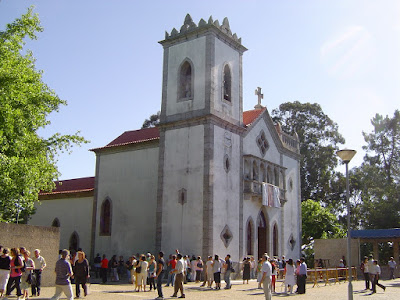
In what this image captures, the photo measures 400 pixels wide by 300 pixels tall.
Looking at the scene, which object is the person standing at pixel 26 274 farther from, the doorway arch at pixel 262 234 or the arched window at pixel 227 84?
the doorway arch at pixel 262 234

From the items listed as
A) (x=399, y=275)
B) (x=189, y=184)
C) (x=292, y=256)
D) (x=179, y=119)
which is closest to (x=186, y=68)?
(x=179, y=119)

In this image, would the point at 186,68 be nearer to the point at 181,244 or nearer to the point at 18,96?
the point at 181,244

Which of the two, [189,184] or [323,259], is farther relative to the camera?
[323,259]

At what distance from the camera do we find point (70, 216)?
37.8 m

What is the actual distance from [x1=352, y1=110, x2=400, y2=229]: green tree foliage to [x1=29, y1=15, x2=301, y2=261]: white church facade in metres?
17.3

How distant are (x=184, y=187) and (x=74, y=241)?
40.6ft

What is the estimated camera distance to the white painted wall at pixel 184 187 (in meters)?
28.5

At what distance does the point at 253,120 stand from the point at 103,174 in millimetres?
11794

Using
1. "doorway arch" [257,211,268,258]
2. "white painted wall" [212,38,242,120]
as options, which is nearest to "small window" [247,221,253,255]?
"doorway arch" [257,211,268,258]

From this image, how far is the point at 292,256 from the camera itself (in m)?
37.3

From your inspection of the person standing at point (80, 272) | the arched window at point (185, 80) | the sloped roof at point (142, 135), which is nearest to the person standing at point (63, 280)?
the person standing at point (80, 272)

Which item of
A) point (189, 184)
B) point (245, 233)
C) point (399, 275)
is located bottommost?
point (399, 275)

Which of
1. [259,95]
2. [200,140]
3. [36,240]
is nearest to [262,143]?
[259,95]

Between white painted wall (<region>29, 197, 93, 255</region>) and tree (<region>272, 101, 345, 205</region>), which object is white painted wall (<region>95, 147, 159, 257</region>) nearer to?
white painted wall (<region>29, 197, 93, 255</region>)
